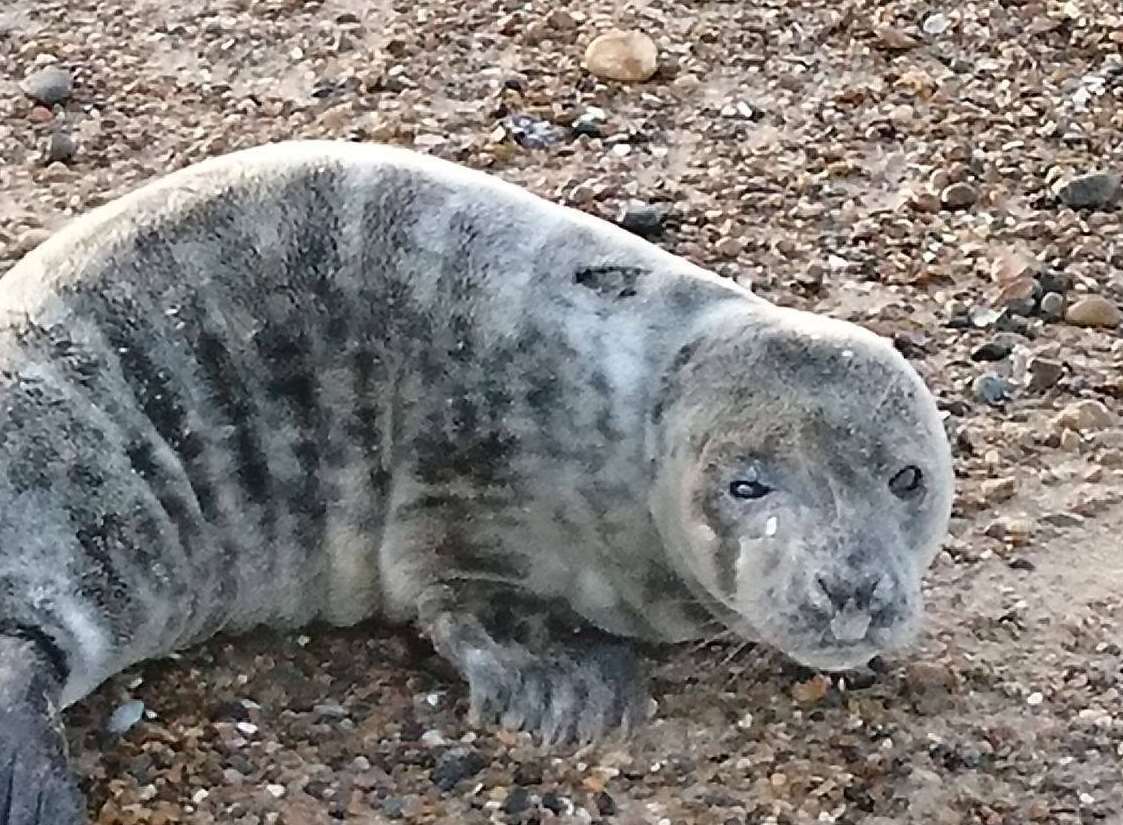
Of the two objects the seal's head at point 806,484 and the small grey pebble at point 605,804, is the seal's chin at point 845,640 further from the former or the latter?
the small grey pebble at point 605,804

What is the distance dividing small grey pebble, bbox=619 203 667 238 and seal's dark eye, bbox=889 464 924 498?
4.62 feet

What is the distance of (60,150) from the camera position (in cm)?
456

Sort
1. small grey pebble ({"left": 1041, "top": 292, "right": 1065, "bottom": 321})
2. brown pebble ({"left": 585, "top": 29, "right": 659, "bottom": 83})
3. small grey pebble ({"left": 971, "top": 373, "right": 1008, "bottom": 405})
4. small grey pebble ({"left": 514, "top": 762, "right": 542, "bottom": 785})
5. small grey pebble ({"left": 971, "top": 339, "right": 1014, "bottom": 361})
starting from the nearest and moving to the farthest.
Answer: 1. small grey pebble ({"left": 514, "top": 762, "right": 542, "bottom": 785})
2. small grey pebble ({"left": 971, "top": 373, "right": 1008, "bottom": 405})
3. small grey pebble ({"left": 971, "top": 339, "right": 1014, "bottom": 361})
4. small grey pebble ({"left": 1041, "top": 292, "right": 1065, "bottom": 321})
5. brown pebble ({"left": 585, "top": 29, "right": 659, "bottom": 83})

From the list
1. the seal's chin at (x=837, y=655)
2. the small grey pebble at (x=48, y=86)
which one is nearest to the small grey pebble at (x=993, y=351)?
the seal's chin at (x=837, y=655)

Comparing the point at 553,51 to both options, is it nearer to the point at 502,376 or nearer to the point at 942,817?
the point at 502,376

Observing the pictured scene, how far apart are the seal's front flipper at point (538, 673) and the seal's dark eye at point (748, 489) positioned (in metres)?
0.35

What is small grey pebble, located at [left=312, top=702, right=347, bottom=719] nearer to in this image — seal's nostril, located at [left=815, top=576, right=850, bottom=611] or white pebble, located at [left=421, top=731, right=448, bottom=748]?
white pebble, located at [left=421, top=731, right=448, bottom=748]

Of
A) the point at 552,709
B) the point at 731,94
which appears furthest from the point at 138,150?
the point at 552,709

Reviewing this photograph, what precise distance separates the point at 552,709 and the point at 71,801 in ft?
2.17

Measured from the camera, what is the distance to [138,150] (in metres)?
4.62

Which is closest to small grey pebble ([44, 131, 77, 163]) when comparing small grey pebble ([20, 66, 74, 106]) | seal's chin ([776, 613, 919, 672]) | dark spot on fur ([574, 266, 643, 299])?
small grey pebble ([20, 66, 74, 106])

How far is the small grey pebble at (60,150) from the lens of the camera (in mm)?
4559

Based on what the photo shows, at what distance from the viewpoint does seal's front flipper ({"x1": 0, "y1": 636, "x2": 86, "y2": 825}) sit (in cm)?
284

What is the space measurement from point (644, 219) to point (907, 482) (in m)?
1.45
